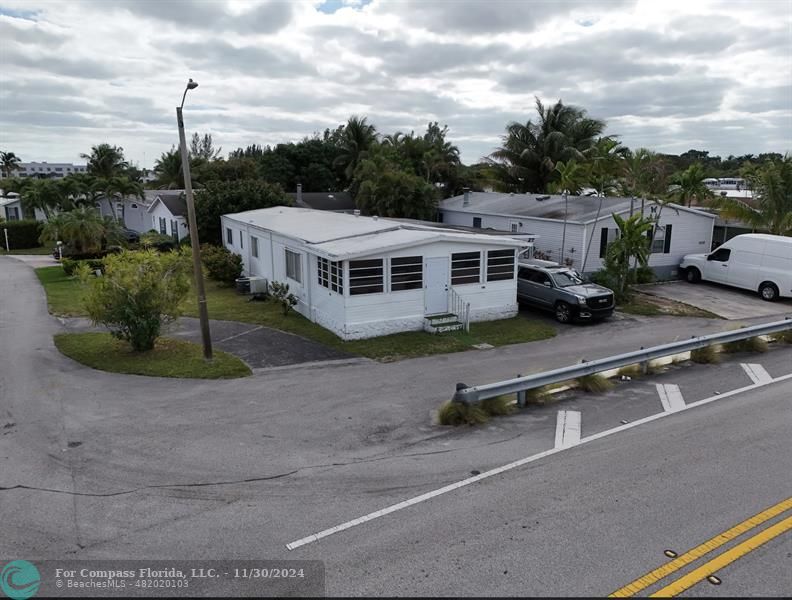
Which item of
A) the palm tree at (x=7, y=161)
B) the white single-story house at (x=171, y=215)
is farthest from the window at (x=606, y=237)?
the palm tree at (x=7, y=161)

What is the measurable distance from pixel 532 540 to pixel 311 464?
11.0 ft

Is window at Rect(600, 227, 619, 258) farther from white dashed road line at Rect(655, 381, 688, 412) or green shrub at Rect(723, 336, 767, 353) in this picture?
white dashed road line at Rect(655, 381, 688, 412)

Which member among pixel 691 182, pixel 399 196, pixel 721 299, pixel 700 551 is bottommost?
pixel 721 299

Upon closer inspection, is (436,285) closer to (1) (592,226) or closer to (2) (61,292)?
(1) (592,226)

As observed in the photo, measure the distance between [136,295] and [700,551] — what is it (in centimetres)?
1240

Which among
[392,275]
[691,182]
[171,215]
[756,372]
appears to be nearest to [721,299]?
[691,182]

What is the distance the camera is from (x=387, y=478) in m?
7.88

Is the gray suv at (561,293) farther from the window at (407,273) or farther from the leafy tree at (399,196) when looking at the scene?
the leafy tree at (399,196)

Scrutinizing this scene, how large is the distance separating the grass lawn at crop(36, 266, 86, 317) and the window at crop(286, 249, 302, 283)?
6321 millimetres

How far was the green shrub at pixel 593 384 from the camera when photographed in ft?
36.9

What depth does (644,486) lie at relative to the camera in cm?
740

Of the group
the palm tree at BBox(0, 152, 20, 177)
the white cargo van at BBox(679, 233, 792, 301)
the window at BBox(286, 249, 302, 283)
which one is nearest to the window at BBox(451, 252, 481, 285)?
the window at BBox(286, 249, 302, 283)

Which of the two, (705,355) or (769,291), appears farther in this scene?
(769,291)

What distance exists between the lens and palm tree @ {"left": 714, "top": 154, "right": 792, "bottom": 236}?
84.0ft
